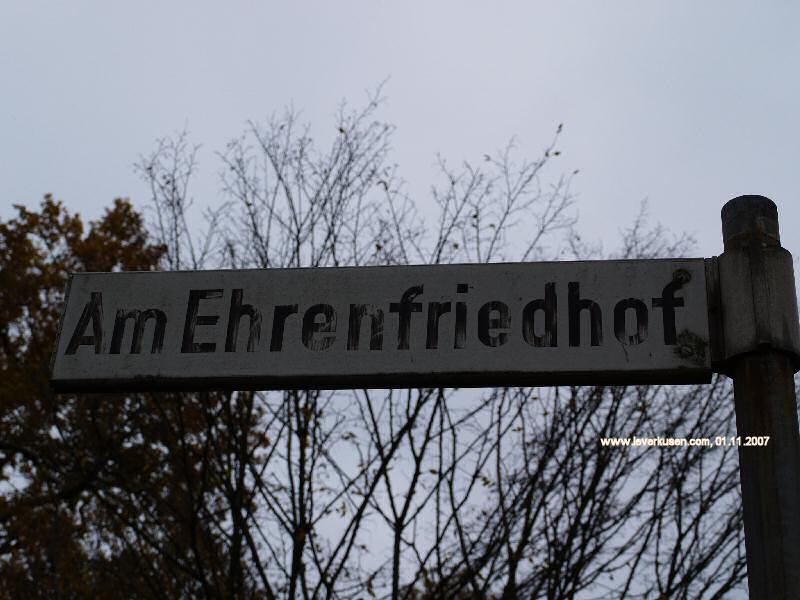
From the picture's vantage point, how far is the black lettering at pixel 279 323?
7.07 ft

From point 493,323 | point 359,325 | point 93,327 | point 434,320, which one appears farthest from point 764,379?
point 93,327

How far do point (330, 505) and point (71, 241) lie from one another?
7.75 m

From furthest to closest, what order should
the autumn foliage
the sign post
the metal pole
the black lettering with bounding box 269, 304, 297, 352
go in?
1. the autumn foliage
2. the black lettering with bounding box 269, 304, 297, 352
3. the sign post
4. the metal pole

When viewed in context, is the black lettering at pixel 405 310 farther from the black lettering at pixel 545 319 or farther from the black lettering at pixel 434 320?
the black lettering at pixel 545 319

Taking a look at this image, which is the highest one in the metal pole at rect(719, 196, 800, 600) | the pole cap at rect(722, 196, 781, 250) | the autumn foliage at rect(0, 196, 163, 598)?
the autumn foliage at rect(0, 196, 163, 598)

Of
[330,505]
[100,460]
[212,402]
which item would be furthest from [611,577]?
[100,460]

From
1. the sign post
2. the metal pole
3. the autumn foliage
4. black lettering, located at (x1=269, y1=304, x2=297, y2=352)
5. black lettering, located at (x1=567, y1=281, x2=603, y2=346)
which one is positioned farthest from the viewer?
the autumn foliage

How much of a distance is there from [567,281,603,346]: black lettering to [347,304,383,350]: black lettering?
1.37ft

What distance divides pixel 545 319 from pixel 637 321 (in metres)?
0.19

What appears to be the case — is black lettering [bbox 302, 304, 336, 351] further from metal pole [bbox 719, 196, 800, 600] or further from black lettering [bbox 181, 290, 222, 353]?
metal pole [bbox 719, 196, 800, 600]

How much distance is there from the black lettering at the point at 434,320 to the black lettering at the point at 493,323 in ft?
0.27

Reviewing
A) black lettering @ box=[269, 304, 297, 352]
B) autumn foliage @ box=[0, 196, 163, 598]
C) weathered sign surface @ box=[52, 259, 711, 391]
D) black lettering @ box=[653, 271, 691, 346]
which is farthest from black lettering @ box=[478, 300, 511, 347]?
autumn foliage @ box=[0, 196, 163, 598]

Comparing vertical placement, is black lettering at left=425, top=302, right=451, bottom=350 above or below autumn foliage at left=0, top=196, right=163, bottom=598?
below

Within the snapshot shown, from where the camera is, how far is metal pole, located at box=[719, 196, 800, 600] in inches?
65.7
